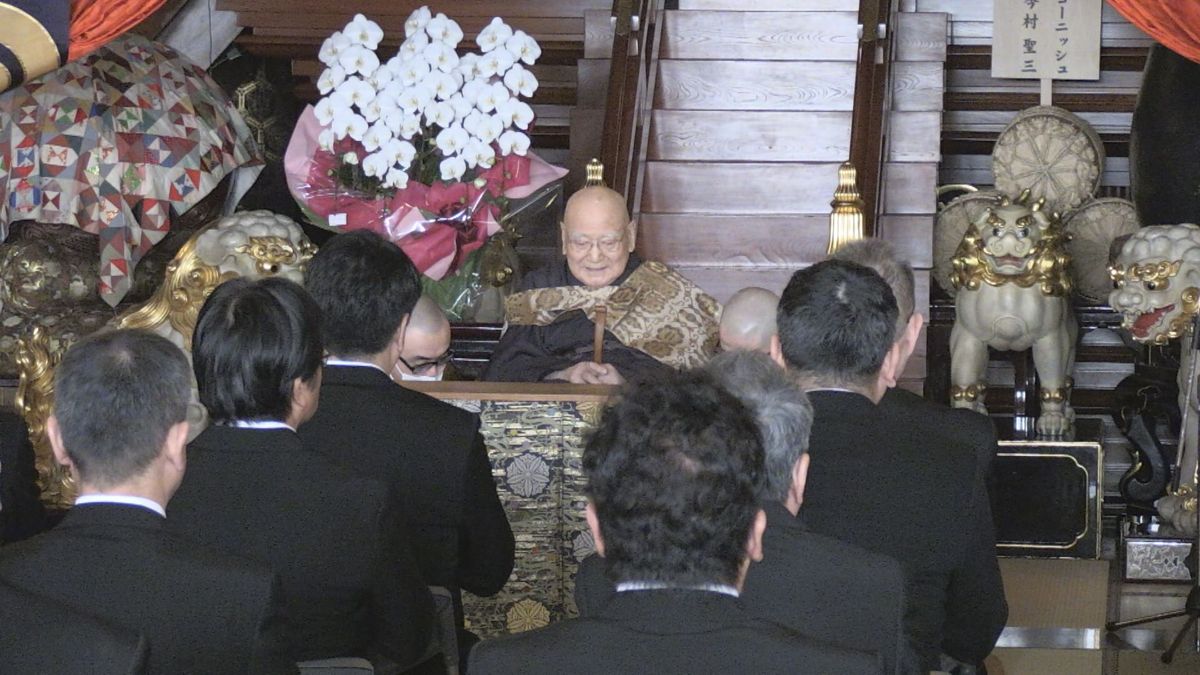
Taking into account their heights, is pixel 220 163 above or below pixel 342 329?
above

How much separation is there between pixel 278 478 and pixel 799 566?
770 mm

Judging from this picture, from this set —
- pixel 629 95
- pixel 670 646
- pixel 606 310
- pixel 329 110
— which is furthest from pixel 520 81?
pixel 670 646

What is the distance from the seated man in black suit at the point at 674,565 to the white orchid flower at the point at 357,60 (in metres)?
3.39

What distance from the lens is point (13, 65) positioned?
448cm

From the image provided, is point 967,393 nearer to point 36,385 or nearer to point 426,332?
point 426,332

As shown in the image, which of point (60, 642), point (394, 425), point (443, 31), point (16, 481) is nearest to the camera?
point (60, 642)

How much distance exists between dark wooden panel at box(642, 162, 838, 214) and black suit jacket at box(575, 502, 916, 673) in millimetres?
4402

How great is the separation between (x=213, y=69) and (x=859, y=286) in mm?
5771

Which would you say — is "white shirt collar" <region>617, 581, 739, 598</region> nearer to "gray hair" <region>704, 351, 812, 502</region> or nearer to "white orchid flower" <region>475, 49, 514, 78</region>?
"gray hair" <region>704, 351, 812, 502</region>

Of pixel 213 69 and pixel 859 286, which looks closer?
pixel 859 286

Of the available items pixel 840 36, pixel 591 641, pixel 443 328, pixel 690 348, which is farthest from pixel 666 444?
pixel 840 36

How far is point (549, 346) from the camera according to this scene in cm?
481

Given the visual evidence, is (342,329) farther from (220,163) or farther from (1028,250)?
(220,163)

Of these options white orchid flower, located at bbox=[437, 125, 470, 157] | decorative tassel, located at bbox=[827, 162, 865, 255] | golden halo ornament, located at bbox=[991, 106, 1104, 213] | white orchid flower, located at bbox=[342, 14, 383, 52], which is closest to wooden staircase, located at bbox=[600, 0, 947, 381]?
golden halo ornament, located at bbox=[991, 106, 1104, 213]
